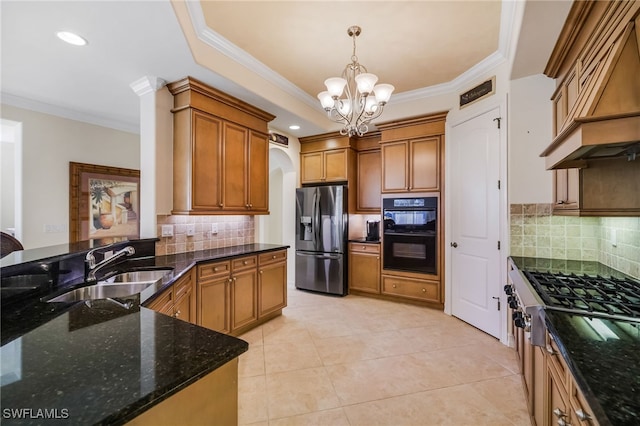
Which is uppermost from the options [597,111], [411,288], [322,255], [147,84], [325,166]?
[147,84]

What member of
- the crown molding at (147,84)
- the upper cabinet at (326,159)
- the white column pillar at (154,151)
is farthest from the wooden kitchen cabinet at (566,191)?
the crown molding at (147,84)

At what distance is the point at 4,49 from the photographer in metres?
2.30

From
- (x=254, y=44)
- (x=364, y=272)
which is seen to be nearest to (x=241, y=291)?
(x=364, y=272)

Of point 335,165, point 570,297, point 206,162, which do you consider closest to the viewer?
point 570,297

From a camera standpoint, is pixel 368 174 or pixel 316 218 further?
pixel 368 174

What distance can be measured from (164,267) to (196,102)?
163cm

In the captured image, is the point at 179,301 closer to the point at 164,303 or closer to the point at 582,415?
the point at 164,303

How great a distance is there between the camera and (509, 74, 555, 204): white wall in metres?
2.55

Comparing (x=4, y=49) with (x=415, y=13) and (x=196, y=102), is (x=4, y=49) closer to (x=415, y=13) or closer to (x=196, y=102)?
(x=196, y=102)

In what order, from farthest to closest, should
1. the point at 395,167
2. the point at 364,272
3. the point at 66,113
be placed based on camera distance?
the point at 364,272 < the point at 395,167 < the point at 66,113

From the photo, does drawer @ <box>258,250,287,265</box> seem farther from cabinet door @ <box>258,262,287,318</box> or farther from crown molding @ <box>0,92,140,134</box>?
crown molding @ <box>0,92,140,134</box>

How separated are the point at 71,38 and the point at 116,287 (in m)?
1.88

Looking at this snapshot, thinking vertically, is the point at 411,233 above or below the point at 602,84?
below

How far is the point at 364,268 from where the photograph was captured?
438cm
